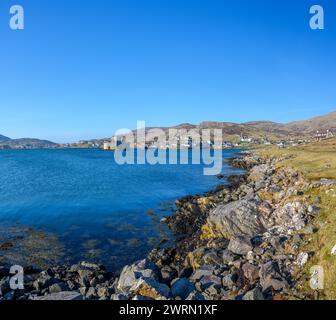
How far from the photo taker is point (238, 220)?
26688 millimetres

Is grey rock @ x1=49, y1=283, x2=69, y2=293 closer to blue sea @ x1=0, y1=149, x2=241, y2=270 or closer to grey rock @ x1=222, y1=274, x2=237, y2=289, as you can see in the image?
blue sea @ x1=0, y1=149, x2=241, y2=270

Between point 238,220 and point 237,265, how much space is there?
25.0 feet

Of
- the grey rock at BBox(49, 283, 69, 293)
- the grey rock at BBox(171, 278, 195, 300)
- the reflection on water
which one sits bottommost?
the reflection on water

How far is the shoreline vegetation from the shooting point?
53.0 feet

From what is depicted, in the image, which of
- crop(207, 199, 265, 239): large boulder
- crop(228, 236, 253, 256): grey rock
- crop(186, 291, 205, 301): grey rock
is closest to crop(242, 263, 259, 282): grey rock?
crop(228, 236, 253, 256): grey rock

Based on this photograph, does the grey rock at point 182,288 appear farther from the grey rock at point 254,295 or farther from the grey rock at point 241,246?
the grey rock at point 241,246

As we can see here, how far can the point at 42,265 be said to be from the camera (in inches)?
1038

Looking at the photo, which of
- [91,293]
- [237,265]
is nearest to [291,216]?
[237,265]

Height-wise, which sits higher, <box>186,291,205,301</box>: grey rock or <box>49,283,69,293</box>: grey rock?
<box>186,291,205,301</box>: grey rock

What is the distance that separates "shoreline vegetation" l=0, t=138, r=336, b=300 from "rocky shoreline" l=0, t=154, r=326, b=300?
0.16 feet

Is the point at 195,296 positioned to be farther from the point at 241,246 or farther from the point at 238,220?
the point at 238,220
